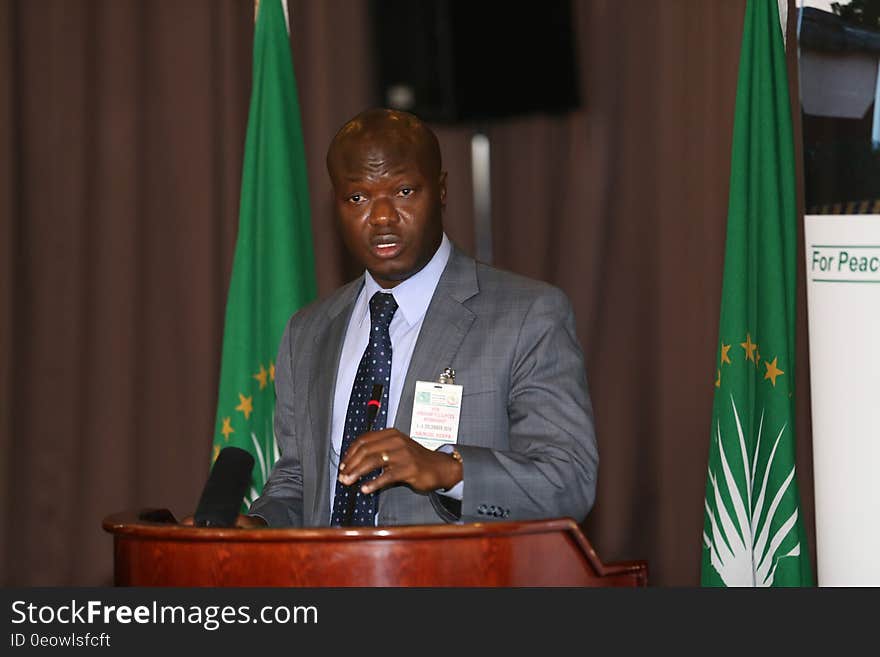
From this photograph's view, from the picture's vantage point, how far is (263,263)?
479 centimetres

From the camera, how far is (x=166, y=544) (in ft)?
7.23

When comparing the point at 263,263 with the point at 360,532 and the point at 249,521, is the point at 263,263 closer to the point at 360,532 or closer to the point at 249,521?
the point at 249,521

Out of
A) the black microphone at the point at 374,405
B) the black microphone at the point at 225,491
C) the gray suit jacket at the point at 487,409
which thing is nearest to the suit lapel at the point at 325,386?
the gray suit jacket at the point at 487,409

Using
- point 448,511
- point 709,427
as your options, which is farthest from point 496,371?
point 709,427

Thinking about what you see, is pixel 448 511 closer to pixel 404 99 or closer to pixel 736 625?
pixel 736 625

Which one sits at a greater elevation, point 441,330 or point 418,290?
point 418,290

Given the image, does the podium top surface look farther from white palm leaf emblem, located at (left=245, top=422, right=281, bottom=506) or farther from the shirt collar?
white palm leaf emblem, located at (left=245, top=422, right=281, bottom=506)

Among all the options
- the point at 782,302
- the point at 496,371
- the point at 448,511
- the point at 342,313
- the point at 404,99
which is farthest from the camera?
the point at 404,99

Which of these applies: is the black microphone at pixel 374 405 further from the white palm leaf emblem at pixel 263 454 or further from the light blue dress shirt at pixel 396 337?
the white palm leaf emblem at pixel 263 454

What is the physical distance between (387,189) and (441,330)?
0.37 metres

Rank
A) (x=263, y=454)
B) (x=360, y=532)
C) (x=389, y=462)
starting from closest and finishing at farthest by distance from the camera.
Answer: (x=360, y=532), (x=389, y=462), (x=263, y=454)

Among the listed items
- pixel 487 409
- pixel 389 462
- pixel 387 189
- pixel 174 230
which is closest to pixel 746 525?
pixel 487 409

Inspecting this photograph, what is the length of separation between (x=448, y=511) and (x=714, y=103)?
2757 millimetres

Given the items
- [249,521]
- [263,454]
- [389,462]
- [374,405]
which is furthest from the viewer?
[263,454]
